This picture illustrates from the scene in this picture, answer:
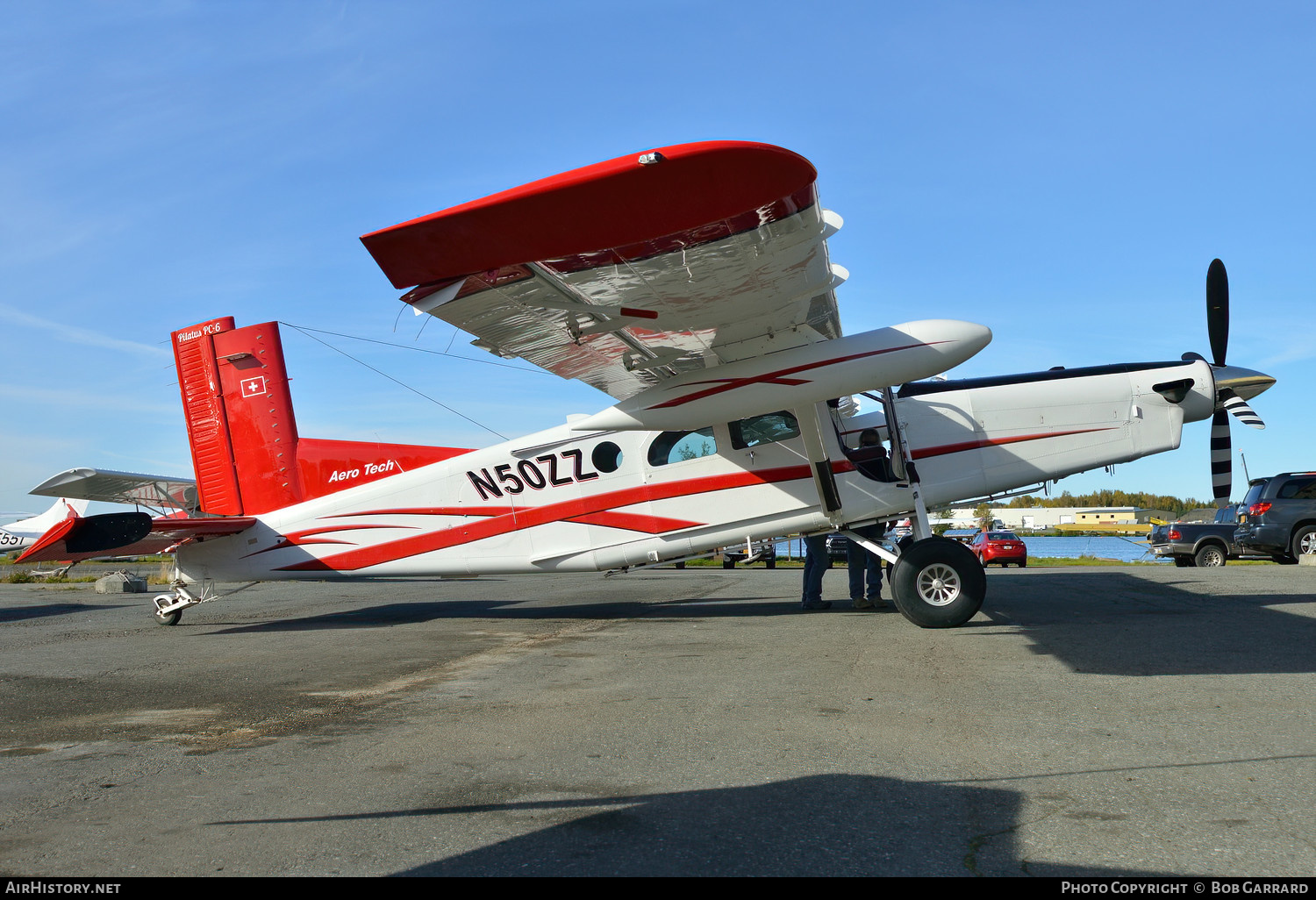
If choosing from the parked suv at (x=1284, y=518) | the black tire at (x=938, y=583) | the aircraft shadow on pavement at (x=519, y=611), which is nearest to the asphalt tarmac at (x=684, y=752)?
the black tire at (x=938, y=583)

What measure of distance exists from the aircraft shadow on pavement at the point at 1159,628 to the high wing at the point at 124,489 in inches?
405

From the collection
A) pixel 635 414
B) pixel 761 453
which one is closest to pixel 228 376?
pixel 635 414

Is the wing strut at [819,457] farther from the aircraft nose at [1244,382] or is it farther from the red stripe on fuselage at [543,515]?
the aircraft nose at [1244,382]

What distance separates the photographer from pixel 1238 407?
8.73 m

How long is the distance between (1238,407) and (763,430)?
16.1 ft

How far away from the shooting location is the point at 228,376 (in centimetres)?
1104

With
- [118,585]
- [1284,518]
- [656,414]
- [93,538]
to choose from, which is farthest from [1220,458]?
[118,585]

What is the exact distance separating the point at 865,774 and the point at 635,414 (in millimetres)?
4633

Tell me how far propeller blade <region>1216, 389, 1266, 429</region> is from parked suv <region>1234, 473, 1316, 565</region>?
37.3 ft

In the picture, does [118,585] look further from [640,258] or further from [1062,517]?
[1062,517]

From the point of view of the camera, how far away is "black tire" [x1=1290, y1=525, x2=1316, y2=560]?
17.4 m

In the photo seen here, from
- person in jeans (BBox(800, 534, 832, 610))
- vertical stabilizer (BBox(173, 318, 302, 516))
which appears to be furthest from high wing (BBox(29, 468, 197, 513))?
person in jeans (BBox(800, 534, 832, 610))

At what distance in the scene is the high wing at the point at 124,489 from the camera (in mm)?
10008
